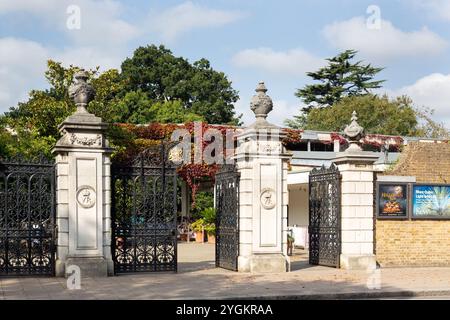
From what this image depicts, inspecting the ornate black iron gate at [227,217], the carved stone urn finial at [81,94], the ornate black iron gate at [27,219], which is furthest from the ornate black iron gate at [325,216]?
the ornate black iron gate at [27,219]

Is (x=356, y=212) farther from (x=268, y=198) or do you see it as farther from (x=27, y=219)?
(x=27, y=219)

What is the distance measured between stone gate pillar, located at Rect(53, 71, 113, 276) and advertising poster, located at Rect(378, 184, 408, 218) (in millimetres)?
6847

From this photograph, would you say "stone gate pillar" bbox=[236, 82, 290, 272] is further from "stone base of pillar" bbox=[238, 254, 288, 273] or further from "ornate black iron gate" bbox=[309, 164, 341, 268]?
"ornate black iron gate" bbox=[309, 164, 341, 268]

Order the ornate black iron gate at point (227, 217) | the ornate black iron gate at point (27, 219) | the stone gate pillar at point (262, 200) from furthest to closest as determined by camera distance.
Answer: the ornate black iron gate at point (227, 217)
the stone gate pillar at point (262, 200)
the ornate black iron gate at point (27, 219)

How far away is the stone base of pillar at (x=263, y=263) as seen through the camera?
15172 millimetres

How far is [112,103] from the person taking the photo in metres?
27.6

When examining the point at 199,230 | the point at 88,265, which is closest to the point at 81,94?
the point at 88,265

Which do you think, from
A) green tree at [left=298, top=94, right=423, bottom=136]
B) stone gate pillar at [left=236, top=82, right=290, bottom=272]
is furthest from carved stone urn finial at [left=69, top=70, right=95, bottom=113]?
green tree at [left=298, top=94, right=423, bottom=136]

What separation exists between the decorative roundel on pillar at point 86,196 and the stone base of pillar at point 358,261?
617 centimetres

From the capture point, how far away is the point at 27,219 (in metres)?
14.3

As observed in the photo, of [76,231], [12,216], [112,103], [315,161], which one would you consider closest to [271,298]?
[76,231]

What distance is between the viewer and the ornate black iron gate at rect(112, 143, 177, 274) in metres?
14.9

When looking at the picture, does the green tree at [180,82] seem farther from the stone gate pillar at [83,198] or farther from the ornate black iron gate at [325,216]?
the stone gate pillar at [83,198]

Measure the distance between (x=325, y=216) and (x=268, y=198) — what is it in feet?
7.47
